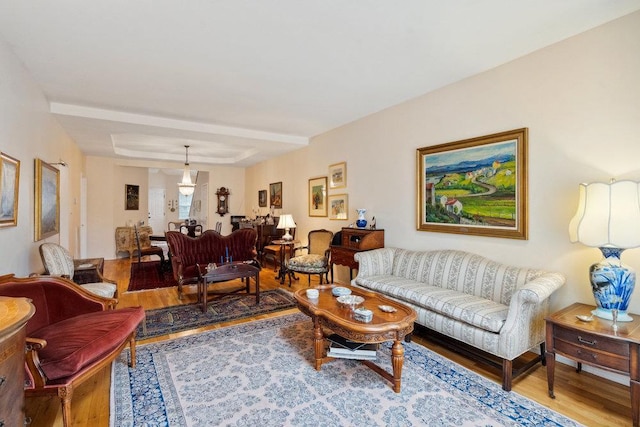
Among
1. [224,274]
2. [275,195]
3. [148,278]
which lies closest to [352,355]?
[224,274]

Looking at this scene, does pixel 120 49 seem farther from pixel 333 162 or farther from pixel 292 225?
pixel 292 225

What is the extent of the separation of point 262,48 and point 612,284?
10.5 feet

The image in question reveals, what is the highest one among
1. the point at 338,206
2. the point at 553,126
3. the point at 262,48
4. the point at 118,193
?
the point at 262,48

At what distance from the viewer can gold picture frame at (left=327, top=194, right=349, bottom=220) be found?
5.15 metres

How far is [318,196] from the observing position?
19.2 feet

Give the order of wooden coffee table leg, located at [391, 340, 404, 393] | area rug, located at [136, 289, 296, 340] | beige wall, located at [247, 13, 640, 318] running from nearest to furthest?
wooden coffee table leg, located at [391, 340, 404, 393]
beige wall, located at [247, 13, 640, 318]
area rug, located at [136, 289, 296, 340]

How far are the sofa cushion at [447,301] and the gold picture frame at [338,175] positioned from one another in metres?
2.02

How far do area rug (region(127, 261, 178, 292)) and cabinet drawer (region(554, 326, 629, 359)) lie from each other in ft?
17.0

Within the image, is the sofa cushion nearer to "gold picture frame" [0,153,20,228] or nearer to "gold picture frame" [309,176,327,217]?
"gold picture frame" [309,176,327,217]

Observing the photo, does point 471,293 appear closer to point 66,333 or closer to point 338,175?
point 338,175

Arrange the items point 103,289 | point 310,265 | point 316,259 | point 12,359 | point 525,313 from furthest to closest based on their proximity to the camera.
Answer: point 316,259, point 310,265, point 103,289, point 525,313, point 12,359

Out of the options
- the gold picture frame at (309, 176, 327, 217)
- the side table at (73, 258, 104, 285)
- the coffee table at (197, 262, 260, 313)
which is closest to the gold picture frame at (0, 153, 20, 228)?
the side table at (73, 258, 104, 285)

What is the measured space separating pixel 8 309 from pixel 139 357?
64.2 inches

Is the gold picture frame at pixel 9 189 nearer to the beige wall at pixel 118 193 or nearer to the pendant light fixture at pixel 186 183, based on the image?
the pendant light fixture at pixel 186 183
